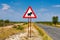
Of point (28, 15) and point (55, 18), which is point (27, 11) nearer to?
point (28, 15)

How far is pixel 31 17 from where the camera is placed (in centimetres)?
1866

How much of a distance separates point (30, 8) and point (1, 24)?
60971 millimetres

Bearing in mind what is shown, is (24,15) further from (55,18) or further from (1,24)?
(55,18)

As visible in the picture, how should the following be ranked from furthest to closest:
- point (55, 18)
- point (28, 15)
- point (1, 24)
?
point (55, 18)
point (1, 24)
point (28, 15)

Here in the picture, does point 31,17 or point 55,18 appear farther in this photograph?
point 55,18

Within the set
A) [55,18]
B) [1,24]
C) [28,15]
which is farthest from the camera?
[55,18]

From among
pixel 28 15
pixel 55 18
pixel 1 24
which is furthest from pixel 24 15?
pixel 55 18

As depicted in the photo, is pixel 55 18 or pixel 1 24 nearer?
pixel 1 24

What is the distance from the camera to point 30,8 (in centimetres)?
1873

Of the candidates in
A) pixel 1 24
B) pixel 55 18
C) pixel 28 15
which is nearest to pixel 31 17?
pixel 28 15

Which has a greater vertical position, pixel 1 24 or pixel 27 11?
pixel 27 11

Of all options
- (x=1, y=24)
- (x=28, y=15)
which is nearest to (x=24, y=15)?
(x=28, y=15)

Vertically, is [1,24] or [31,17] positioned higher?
[31,17]

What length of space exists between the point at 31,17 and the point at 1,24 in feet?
200
